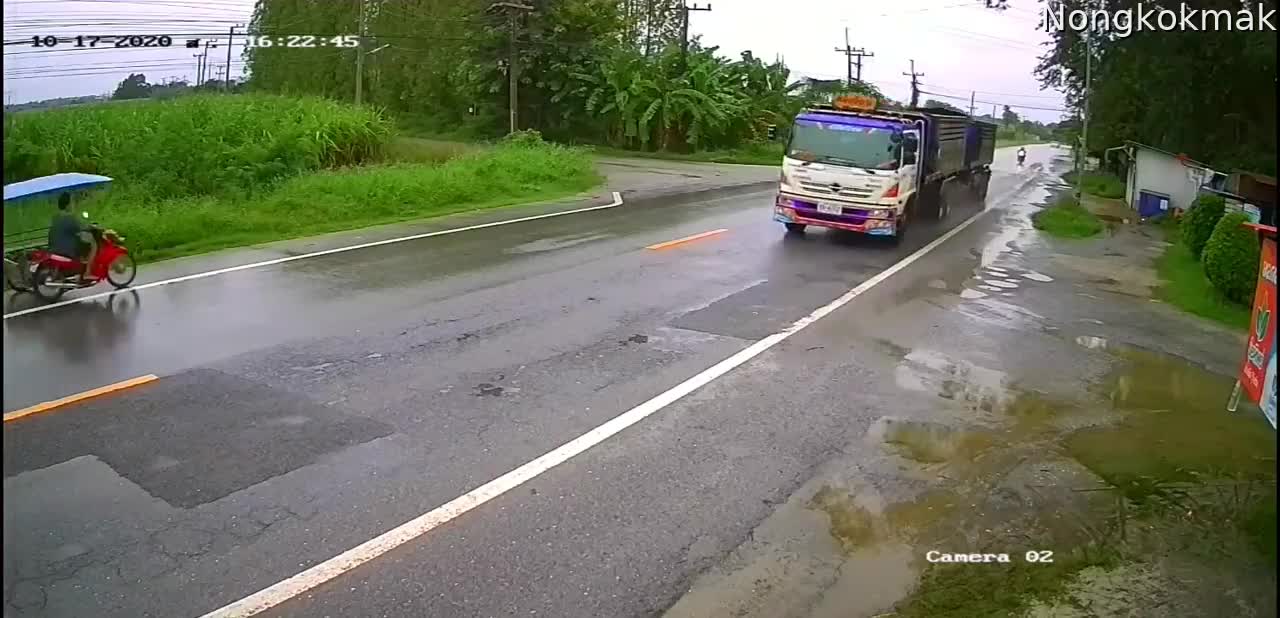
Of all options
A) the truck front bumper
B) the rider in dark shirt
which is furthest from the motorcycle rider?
the truck front bumper

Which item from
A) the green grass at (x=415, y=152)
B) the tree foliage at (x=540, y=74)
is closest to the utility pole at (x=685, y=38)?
the tree foliage at (x=540, y=74)

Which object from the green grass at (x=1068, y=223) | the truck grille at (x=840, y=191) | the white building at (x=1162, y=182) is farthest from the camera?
the white building at (x=1162, y=182)

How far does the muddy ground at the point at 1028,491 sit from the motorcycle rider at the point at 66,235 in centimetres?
767

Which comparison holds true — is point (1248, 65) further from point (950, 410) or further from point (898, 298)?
point (950, 410)

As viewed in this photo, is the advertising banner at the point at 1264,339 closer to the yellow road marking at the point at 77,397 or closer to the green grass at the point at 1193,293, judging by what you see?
the green grass at the point at 1193,293

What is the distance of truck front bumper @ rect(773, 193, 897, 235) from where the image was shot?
16.6 metres

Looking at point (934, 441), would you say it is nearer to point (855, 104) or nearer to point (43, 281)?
point (43, 281)

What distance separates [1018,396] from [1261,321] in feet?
8.26

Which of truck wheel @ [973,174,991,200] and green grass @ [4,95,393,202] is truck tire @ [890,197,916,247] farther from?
green grass @ [4,95,393,202]

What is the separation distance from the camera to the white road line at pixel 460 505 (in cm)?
462

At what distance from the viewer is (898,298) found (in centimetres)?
1275

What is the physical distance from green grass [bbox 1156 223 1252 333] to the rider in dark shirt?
12695mm

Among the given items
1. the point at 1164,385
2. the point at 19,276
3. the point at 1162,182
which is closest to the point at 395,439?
the point at 19,276

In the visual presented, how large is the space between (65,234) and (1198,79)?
64.4 ft
